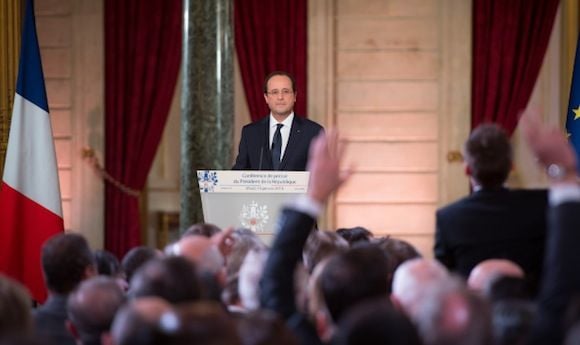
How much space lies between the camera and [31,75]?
8.01 meters

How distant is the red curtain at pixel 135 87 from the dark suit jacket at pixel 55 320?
6298 millimetres

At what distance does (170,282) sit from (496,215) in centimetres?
141

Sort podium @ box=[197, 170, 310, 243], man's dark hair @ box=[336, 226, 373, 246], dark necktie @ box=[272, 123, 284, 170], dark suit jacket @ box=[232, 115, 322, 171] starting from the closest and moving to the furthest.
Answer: man's dark hair @ box=[336, 226, 373, 246]
podium @ box=[197, 170, 310, 243]
dark suit jacket @ box=[232, 115, 322, 171]
dark necktie @ box=[272, 123, 284, 170]

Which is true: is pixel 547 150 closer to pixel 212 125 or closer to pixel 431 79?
pixel 212 125

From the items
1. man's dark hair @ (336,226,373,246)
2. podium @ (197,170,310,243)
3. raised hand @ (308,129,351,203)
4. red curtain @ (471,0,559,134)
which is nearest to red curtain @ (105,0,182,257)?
red curtain @ (471,0,559,134)

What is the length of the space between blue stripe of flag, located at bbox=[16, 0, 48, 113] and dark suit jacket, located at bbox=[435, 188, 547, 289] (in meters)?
4.56

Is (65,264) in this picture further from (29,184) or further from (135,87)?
(135,87)

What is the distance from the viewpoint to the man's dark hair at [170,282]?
301 cm

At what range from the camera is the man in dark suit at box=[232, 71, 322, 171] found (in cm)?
706

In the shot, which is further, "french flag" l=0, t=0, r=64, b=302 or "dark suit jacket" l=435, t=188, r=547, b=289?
"french flag" l=0, t=0, r=64, b=302

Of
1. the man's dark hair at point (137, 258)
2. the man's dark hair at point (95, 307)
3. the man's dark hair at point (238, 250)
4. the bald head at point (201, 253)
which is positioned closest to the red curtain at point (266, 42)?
the man's dark hair at point (137, 258)

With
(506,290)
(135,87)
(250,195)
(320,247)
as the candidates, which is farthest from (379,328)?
(135,87)

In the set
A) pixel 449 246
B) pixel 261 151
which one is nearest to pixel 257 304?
pixel 449 246

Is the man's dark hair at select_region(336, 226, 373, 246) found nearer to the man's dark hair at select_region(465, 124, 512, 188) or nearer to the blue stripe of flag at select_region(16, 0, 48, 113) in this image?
the man's dark hair at select_region(465, 124, 512, 188)
